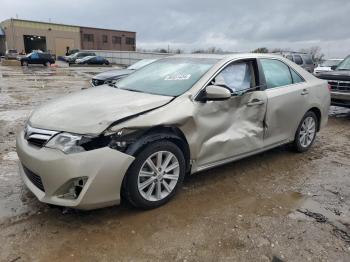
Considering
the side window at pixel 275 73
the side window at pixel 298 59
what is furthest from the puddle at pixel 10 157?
the side window at pixel 298 59

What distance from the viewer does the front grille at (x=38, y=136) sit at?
3.18 m

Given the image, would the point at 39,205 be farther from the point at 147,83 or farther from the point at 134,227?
the point at 147,83

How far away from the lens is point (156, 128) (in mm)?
3455

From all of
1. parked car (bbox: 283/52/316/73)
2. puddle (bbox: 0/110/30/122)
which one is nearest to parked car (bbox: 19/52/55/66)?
parked car (bbox: 283/52/316/73)

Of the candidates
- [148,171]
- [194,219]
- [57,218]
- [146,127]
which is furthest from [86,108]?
[194,219]

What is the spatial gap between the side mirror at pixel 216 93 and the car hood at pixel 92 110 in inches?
16.2

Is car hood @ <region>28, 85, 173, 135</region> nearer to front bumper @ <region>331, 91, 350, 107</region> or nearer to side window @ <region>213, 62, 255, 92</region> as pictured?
side window @ <region>213, 62, 255, 92</region>

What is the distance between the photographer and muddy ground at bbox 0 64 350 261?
2873 mm

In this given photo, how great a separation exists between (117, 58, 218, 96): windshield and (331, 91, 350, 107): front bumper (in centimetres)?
537

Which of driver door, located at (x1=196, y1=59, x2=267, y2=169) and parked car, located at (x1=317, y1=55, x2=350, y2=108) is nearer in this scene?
driver door, located at (x1=196, y1=59, x2=267, y2=169)

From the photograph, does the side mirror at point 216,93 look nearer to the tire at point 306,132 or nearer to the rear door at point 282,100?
the rear door at point 282,100

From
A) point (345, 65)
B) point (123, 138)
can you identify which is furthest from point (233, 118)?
point (345, 65)

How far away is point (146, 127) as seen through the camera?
3326mm

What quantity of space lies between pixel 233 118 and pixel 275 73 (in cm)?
124
